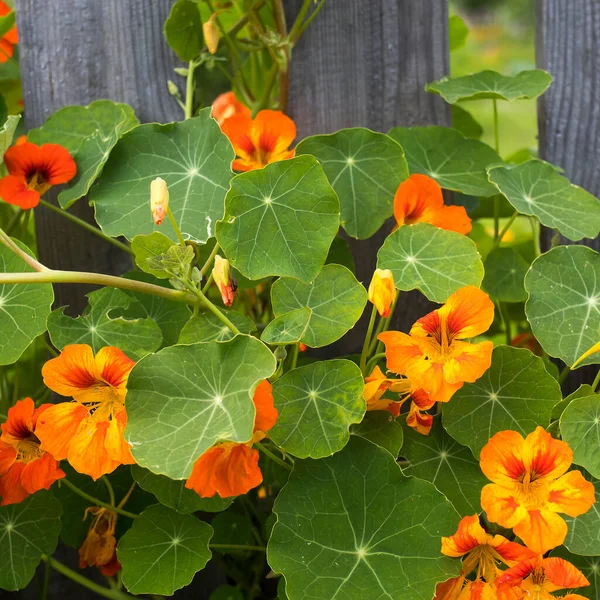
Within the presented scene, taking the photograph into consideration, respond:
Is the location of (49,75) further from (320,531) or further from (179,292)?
(320,531)

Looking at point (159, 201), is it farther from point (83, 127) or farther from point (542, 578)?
point (542, 578)

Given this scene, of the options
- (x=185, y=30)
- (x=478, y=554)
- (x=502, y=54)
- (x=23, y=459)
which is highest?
(x=185, y=30)

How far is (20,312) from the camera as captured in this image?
121cm

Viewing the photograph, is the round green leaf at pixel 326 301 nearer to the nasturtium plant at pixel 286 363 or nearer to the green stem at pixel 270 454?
the nasturtium plant at pixel 286 363

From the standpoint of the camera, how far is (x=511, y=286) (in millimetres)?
1483

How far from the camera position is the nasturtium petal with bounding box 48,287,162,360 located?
47.6 inches

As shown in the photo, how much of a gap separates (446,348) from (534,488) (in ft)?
0.75

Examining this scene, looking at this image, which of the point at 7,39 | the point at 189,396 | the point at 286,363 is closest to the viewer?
the point at 189,396

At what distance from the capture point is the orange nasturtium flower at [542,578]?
3.19ft

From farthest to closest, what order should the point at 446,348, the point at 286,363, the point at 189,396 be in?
the point at 286,363, the point at 446,348, the point at 189,396

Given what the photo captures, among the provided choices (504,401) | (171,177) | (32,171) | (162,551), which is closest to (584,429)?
(504,401)

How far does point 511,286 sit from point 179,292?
2.36 feet

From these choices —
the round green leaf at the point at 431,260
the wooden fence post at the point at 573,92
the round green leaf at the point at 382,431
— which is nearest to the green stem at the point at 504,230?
the wooden fence post at the point at 573,92

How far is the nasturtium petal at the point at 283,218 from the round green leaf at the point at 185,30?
1.55ft
